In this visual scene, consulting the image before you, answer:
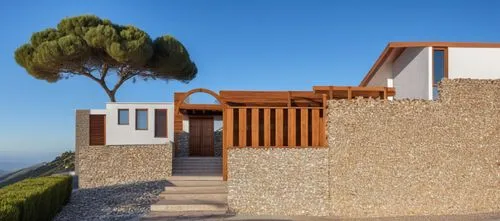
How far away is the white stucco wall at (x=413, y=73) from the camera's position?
1307cm

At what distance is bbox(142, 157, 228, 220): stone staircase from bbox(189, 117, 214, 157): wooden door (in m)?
4.06

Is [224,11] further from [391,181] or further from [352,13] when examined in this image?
[391,181]

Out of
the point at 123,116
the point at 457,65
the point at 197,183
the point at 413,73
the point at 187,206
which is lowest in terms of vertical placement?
the point at 187,206

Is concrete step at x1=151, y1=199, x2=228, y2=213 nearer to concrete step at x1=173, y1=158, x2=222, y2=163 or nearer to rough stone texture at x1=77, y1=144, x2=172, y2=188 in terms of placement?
rough stone texture at x1=77, y1=144, x2=172, y2=188

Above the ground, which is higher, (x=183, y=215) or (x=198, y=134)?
(x=198, y=134)

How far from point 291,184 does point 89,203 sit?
260 inches

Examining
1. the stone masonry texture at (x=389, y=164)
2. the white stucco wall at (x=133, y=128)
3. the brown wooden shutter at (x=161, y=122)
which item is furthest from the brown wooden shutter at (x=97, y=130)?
the stone masonry texture at (x=389, y=164)

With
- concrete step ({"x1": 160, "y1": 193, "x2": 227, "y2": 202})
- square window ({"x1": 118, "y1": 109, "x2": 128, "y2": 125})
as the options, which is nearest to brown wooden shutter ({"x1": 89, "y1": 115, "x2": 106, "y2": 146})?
square window ({"x1": 118, "y1": 109, "x2": 128, "y2": 125})

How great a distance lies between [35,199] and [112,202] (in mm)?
3572

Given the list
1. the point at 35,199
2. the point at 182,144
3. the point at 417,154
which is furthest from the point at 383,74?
the point at 35,199

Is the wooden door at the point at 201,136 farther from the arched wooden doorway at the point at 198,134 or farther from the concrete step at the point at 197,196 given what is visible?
the concrete step at the point at 197,196

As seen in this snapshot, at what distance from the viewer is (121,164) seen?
1681cm

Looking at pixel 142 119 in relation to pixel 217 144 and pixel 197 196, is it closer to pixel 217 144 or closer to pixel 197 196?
pixel 217 144

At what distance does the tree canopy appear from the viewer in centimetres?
2194
